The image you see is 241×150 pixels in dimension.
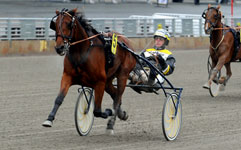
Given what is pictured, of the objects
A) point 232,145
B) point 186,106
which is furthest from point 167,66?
point 186,106

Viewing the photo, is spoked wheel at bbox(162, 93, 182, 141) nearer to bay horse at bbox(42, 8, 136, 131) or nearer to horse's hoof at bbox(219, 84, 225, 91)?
bay horse at bbox(42, 8, 136, 131)

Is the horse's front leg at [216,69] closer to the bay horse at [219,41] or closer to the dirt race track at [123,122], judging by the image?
the bay horse at [219,41]

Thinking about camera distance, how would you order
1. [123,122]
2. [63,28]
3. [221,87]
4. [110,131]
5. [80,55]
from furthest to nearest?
[221,87]
[123,122]
[110,131]
[80,55]
[63,28]

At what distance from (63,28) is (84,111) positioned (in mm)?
1253

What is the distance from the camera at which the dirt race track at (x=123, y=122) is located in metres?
7.25

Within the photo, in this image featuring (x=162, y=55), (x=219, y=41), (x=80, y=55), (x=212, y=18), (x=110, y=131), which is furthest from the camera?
(x=219, y=41)

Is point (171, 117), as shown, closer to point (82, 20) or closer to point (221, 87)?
point (82, 20)

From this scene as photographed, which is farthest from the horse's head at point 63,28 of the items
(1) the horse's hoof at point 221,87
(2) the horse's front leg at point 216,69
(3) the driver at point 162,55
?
(1) the horse's hoof at point 221,87

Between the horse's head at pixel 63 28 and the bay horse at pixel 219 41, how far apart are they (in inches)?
199

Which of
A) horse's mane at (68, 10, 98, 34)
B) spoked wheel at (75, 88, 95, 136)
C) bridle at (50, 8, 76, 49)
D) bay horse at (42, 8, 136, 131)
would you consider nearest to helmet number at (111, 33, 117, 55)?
bay horse at (42, 8, 136, 131)

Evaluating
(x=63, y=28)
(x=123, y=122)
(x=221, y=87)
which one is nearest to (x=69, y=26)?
(x=63, y=28)

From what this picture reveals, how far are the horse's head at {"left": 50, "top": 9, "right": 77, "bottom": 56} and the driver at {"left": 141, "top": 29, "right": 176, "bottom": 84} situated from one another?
1608mm

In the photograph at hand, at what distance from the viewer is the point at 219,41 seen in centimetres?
1195

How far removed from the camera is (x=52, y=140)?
24.3ft
